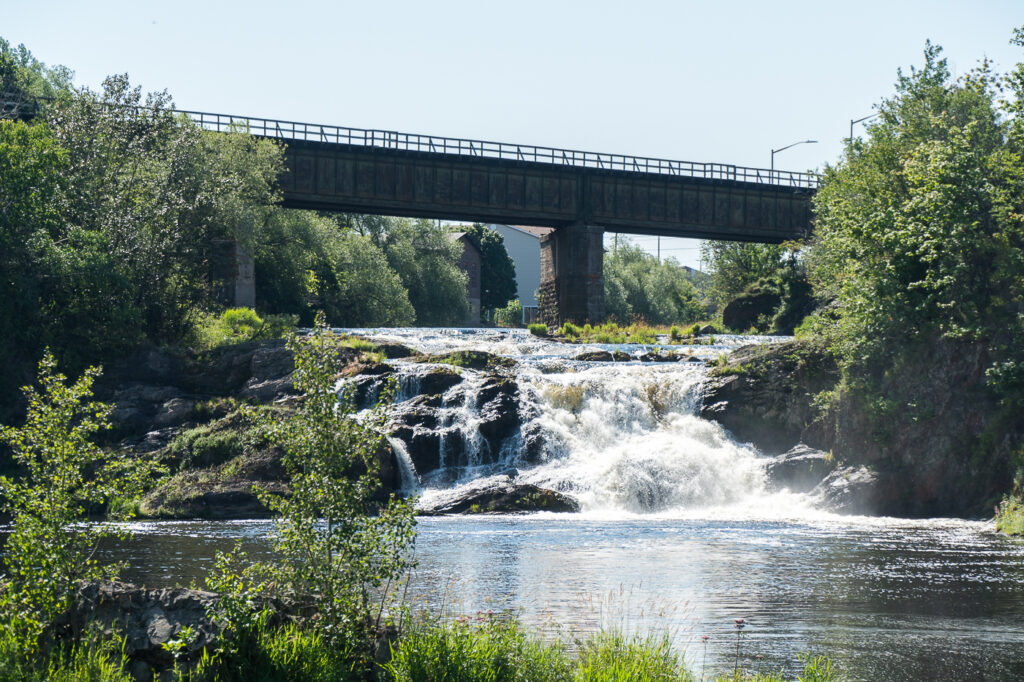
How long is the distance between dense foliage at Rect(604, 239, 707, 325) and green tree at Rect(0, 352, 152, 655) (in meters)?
81.3

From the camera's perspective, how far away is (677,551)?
20422 mm

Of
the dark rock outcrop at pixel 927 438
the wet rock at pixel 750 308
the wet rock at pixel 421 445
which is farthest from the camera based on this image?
the wet rock at pixel 750 308

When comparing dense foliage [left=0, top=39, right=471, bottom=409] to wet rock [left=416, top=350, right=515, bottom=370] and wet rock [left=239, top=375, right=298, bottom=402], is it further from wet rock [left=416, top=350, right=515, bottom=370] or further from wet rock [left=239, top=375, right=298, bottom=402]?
wet rock [left=416, top=350, right=515, bottom=370]

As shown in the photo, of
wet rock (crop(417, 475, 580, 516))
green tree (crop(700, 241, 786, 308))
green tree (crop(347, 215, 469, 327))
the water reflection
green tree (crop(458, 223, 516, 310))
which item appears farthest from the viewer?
green tree (crop(458, 223, 516, 310))

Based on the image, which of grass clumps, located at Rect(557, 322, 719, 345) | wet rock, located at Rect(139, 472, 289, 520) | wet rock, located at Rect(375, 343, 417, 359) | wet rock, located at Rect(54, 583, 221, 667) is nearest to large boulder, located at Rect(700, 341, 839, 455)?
wet rock, located at Rect(375, 343, 417, 359)

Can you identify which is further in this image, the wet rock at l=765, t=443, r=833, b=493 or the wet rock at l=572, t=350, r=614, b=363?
the wet rock at l=572, t=350, r=614, b=363

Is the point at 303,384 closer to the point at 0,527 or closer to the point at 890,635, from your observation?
the point at 890,635

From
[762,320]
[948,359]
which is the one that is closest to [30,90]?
[762,320]

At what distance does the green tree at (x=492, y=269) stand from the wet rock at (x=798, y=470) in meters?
73.7

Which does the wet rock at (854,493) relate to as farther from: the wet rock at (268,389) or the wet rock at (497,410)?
the wet rock at (268,389)

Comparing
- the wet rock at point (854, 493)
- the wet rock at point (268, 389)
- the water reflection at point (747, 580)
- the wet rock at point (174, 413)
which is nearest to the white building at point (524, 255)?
the wet rock at point (268, 389)

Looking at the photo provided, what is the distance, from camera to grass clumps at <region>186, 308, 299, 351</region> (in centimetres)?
4081

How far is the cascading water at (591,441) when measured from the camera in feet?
98.8

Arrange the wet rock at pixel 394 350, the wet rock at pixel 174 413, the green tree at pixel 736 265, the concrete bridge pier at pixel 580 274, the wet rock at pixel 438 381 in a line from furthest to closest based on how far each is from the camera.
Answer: the green tree at pixel 736 265 < the concrete bridge pier at pixel 580 274 < the wet rock at pixel 394 350 < the wet rock at pixel 174 413 < the wet rock at pixel 438 381
